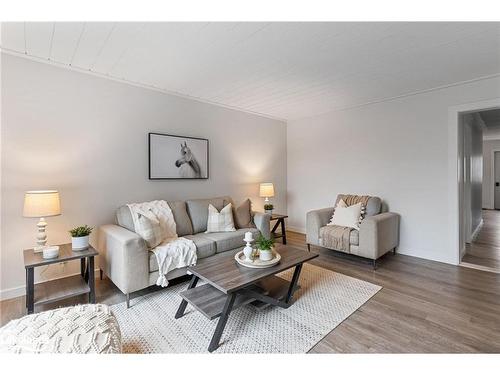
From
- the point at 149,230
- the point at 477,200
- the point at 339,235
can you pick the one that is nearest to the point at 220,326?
the point at 149,230

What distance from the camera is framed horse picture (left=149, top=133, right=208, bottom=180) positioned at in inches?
127

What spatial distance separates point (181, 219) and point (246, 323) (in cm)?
154

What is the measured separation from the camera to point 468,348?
164 centimetres

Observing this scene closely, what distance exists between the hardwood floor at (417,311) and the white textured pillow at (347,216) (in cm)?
56

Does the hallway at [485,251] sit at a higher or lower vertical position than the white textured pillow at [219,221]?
lower

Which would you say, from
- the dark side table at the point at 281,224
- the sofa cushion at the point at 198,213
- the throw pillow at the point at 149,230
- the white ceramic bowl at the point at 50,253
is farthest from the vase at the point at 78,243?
the dark side table at the point at 281,224

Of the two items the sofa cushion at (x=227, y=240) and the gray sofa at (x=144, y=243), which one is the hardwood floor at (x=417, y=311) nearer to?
the gray sofa at (x=144, y=243)

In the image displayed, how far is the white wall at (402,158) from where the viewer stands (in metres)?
3.21

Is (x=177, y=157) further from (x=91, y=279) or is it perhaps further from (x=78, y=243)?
(x=91, y=279)

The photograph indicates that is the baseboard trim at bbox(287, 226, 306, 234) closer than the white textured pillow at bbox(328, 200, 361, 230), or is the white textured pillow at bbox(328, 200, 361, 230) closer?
the white textured pillow at bbox(328, 200, 361, 230)

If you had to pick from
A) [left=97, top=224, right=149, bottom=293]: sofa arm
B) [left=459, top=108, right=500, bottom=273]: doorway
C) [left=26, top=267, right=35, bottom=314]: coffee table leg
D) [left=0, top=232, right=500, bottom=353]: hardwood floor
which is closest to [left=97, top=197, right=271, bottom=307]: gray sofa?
[left=97, top=224, right=149, bottom=293]: sofa arm

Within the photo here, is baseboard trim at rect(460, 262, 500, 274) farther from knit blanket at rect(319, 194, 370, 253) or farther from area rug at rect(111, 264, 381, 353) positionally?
area rug at rect(111, 264, 381, 353)

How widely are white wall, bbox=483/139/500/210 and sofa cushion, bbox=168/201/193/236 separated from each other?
387 inches
